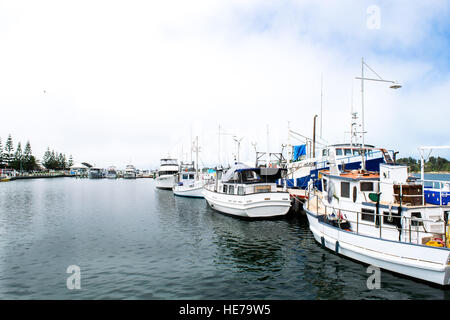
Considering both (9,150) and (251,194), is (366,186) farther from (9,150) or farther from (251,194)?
(9,150)

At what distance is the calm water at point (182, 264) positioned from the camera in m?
11.4

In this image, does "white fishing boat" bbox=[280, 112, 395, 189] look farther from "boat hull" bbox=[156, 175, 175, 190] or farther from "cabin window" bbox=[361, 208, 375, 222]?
"boat hull" bbox=[156, 175, 175, 190]

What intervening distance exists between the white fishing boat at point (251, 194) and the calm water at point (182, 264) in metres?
1.37

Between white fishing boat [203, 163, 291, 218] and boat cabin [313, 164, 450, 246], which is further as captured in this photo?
white fishing boat [203, 163, 291, 218]

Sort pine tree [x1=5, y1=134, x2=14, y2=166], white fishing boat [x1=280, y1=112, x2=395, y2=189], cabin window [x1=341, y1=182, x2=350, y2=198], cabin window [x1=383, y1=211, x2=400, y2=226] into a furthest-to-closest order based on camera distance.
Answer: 1. pine tree [x1=5, y1=134, x2=14, y2=166]
2. white fishing boat [x1=280, y1=112, x2=395, y2=189]
3. cabin window [x1=341, y1=182, x2=350, y2=198]
4. cabin window [x1=383, y1=211, x2=400, y2=226]

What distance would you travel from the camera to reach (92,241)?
65.4ft

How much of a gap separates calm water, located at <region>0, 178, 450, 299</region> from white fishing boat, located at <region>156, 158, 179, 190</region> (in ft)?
144

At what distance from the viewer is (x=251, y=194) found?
26.6m

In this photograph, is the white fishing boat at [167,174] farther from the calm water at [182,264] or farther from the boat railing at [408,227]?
the boat railing at [408,227]

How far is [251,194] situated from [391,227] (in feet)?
48.1

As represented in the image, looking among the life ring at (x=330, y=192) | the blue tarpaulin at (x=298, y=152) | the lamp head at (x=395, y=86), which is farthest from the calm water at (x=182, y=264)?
the blue tarpaulin at (x=298, y=152)

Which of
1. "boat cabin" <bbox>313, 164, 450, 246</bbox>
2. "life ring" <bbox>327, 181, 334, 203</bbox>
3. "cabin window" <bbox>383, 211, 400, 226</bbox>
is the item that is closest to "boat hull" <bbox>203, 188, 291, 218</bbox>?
"life ring" <bbox>327, 181, 334, 203</bbox>

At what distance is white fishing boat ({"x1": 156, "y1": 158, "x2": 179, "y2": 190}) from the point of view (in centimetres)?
7006
